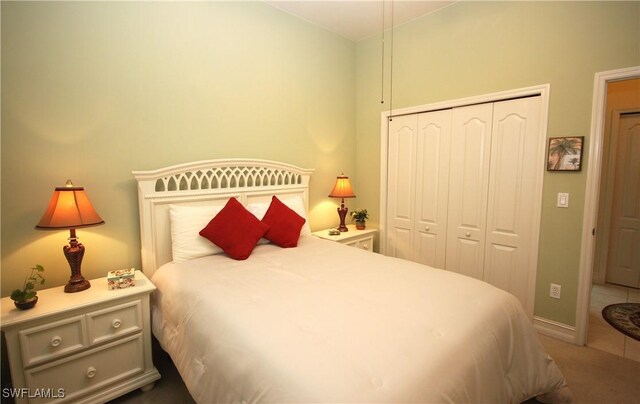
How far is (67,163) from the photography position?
203 cm

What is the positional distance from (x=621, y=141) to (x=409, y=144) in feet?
8.58

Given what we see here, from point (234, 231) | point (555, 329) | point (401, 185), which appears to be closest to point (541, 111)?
point (401, 185)

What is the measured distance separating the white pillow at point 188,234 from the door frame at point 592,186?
9.50 ft

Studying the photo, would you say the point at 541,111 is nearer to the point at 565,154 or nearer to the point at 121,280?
the point at 565,154

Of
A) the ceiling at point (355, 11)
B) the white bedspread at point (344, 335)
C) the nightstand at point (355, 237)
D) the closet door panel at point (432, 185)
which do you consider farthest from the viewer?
the nightstand at point (355, 237)

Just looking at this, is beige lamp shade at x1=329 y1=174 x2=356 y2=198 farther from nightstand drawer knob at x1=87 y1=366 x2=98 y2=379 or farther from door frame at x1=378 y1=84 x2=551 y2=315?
nightstand drawer knob at x1=87 y1=366 x2=98 y2=379

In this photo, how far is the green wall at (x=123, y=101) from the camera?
1872 millimetres

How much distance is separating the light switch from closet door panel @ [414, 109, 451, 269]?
36.1 inches

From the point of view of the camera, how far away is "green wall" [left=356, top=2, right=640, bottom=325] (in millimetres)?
2250

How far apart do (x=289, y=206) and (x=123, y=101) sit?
1559 millimetres

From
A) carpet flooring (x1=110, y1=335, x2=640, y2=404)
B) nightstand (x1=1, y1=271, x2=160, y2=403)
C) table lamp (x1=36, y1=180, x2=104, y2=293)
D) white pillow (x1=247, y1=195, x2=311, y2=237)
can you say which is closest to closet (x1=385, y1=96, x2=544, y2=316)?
carpet flooring (x1=110, y1=335, x2=640, y2=404)

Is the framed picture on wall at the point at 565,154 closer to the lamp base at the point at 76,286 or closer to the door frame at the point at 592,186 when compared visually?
the door frame at the point at 592,186

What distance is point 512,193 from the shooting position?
8.95 feet

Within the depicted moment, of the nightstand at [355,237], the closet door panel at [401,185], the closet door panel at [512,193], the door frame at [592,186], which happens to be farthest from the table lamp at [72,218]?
the door frame at [592,186]
